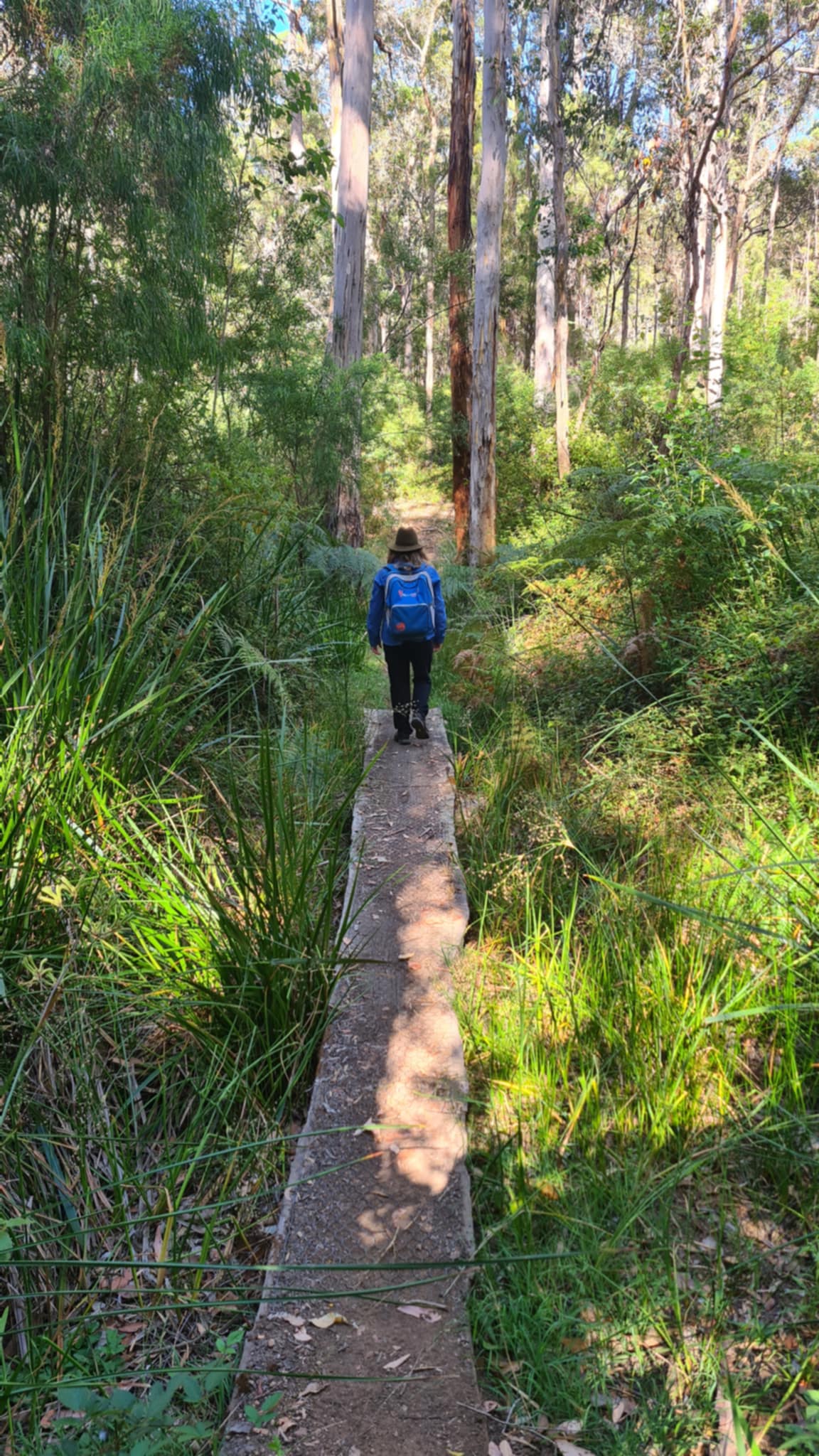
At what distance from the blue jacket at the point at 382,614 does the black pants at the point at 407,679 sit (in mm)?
78

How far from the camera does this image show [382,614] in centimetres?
669

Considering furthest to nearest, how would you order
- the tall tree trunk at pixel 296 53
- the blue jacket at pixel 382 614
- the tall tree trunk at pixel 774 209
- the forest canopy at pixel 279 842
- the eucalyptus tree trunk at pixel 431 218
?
the tall tree trunk at pixel 774 209
the eucalyptus tree trunk at pixel 431 218
the tall tree trunk at pixel 296 53
the blue jacket at pixel 382 614
the forest canopy at pixel 279 842

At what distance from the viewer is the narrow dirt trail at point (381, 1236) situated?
216 cm

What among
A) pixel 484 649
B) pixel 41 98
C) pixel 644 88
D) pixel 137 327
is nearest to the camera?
pixel 41 98

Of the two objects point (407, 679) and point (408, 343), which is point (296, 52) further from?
point (407, 679)

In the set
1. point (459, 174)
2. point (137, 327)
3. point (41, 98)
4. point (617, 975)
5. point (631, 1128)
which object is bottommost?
point (631, 1128)

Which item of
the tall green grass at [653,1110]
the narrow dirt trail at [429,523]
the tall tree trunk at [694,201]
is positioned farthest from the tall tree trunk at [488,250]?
the tall green grass at [653,1110]

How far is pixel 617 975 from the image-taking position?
3.39 metres

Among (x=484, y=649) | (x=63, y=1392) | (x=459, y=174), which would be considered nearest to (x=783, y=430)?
(x=484, y=649)

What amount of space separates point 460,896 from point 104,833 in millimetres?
1856

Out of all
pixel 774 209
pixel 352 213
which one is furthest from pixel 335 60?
pixel 774 209

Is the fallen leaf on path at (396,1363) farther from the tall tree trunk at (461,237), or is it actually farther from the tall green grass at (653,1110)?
the tall tree trunk at (461,237)

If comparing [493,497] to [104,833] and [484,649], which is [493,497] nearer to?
[484,649]

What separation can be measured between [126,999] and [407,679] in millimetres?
4230
